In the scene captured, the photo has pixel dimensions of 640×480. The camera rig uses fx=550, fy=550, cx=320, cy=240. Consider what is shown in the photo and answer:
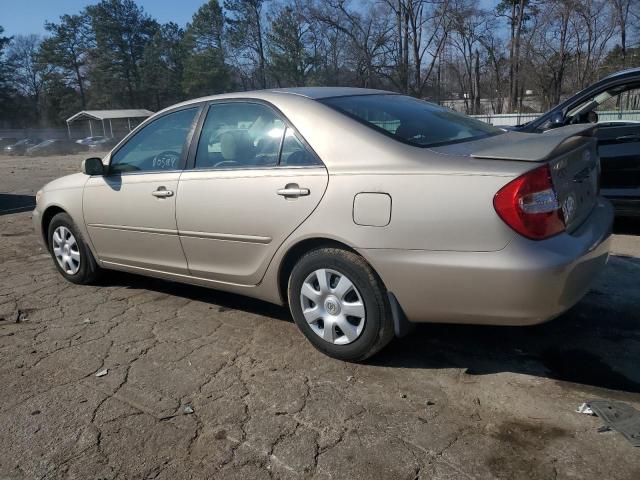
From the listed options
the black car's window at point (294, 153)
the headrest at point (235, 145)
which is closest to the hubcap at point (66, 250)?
the headrest at point (235, 145)

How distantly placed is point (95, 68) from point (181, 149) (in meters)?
67.6

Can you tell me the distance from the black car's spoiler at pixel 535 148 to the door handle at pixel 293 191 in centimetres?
94

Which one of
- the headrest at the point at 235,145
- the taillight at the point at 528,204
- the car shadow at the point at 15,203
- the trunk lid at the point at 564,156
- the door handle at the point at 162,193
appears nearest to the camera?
the taillight at the point at 528,204

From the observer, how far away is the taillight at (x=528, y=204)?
8.32ft

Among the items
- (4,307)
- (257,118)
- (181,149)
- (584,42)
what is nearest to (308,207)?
(257,118)

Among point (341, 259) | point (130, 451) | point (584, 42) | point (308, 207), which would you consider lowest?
point (130, 451)

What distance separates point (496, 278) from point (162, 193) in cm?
238

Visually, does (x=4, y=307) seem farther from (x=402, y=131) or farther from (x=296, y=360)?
(x=402, y=131)

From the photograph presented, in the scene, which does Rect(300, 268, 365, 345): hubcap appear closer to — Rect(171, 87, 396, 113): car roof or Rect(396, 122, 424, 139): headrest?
Rect(396, 122, 424, 139): headrest

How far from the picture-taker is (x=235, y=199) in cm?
343

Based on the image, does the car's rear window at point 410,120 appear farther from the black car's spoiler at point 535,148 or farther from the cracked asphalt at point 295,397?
the cracked asphalt at point 295,397

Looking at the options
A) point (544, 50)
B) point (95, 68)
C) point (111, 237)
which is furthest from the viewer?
point (95, 68)

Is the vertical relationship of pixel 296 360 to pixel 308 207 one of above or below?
below

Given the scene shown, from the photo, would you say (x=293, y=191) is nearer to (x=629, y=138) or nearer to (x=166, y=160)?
(x=166, y=160)
